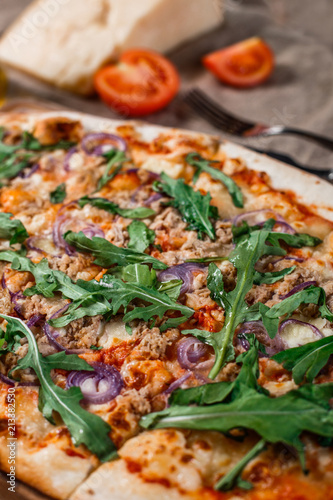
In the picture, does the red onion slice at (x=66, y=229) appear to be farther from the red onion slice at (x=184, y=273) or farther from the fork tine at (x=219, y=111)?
the fork tine at (x=219, y=111)

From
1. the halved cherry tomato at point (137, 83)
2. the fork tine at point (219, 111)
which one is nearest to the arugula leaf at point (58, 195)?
the halved cherry tomato at point (137, 83)

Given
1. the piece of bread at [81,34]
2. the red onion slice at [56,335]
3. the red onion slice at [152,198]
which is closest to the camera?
the red onion slice at [56,335]

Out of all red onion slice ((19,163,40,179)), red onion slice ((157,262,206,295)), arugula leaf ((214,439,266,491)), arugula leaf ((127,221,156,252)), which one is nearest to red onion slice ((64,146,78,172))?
red onion slice ((19,163,40,179))

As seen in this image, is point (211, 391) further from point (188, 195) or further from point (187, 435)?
point (188, 195)

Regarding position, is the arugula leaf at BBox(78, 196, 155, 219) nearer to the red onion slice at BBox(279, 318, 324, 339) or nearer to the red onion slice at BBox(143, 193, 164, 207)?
the red onion slice at BBox(143, 193, 164, 207)

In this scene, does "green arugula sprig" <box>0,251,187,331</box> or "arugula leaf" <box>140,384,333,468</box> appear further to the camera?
"green arugula sprig" <box>0,251,187,331</box>

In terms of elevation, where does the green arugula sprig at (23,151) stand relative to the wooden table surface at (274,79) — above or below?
above
